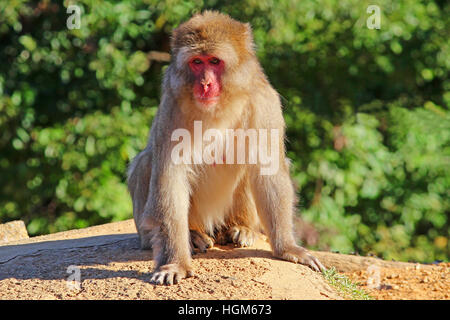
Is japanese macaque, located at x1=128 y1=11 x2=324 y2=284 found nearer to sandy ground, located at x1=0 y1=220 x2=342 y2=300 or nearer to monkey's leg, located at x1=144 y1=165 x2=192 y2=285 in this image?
monkey's leg, located at x1=144 y1=165 x2=192 y2=285

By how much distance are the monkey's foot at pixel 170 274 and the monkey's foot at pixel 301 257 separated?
2.45 feet

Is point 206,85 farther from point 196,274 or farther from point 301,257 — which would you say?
point 301,257

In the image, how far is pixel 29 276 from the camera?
472 centimetres

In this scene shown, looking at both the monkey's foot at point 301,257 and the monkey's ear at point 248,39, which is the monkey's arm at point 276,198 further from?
the monkey's ear at point 248,39

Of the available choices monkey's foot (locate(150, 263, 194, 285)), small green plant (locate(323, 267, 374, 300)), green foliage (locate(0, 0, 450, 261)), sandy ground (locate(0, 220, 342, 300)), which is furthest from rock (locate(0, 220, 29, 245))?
small green plant (locate(323, 267, 374, 300))

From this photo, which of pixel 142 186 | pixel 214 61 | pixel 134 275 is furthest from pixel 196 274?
pixel 214 61

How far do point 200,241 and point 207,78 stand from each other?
130cm

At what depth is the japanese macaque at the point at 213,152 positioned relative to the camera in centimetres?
454

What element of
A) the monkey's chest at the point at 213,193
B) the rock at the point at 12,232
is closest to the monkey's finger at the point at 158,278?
the monkey's chest at the point at 213,193

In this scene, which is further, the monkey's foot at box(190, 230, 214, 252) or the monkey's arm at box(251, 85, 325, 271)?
the monkey's foot at box(190, 230, 214, 252)

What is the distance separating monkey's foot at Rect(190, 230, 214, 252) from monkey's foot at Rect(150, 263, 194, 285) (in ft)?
1.84

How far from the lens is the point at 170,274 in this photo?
4.34m

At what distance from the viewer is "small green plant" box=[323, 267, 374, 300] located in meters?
4.62

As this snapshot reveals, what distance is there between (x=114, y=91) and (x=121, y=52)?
0.52 metres
